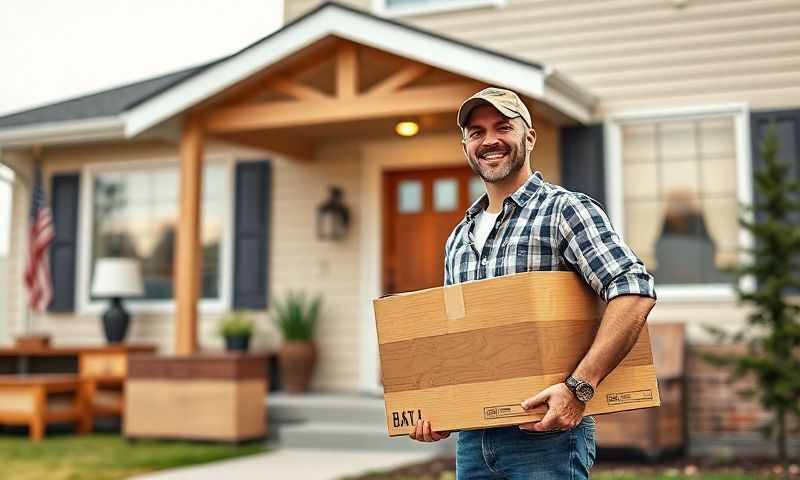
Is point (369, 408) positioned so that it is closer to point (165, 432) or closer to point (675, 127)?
point (165, 432)

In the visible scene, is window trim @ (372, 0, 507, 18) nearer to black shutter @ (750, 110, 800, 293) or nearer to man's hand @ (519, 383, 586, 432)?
black shutter @ (750, 110, 800, 293)

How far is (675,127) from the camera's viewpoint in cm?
689

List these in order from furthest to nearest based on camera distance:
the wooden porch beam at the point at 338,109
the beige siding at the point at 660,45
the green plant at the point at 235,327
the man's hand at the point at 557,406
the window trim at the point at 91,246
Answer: the window trim at the point at 91,246 → the green plant at the point at 235,327 → the beige siding at the point at 660,45 → the wooden porch beam at the point at 338,109 → the man's hand at the point at 557,406

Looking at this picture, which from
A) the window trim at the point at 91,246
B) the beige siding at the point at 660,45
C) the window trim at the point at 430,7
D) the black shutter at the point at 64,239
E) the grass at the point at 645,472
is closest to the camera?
the grass at the point at 645,472

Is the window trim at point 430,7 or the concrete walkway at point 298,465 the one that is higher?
the window trim at point 430,7

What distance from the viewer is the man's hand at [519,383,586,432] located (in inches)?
65.3

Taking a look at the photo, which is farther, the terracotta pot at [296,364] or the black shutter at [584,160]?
the terracotta pot at [296,364]

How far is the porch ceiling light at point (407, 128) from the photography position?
6.91 meters

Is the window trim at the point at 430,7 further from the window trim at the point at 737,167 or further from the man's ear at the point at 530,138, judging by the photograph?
the man's ear at the point at 530,138

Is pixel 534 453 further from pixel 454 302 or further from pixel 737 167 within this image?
pixel 737 167

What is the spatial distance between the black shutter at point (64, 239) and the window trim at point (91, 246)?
0.07 m

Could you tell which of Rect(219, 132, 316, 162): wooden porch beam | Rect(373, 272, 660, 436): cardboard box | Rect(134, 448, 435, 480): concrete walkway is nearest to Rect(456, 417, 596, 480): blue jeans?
Rect(373, 272, 660, 436): cardboard box

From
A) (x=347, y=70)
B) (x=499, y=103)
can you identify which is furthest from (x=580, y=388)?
(x=347, y=70)

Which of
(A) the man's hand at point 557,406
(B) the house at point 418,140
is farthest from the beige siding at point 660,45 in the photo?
(A) the man's hand at point 557,406
